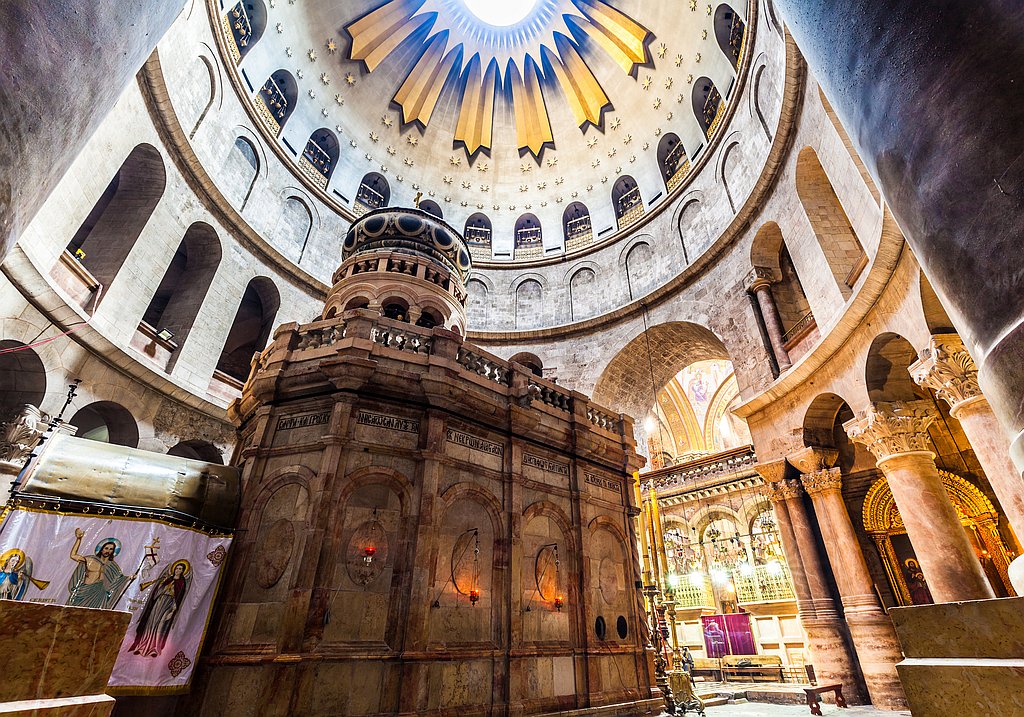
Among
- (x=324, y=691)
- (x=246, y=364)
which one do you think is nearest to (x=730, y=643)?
(x=324, y=691)

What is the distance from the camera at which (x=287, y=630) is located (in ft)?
20.4

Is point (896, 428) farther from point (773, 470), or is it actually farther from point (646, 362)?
point (646, 362)

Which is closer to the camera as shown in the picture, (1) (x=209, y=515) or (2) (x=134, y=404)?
(1) (x=209, y=515)

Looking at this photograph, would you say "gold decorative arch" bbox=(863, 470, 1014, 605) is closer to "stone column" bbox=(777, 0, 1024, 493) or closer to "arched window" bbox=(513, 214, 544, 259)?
"stone column" bbox=(777, 0, 1024, 493)

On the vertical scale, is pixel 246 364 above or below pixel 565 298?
below

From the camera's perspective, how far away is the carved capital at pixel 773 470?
44.1 feet

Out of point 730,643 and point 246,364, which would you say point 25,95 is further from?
point 730,643

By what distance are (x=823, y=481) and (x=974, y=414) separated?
484 cm

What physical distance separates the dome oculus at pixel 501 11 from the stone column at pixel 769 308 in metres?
21.0

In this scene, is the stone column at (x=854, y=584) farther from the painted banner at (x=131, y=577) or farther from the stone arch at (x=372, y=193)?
the stone arch at (x=372, y=193)

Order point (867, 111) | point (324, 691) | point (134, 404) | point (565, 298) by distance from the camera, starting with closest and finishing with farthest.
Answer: point (867, 111) < point (324, 691) < point (134, 404) < point (565, 298)

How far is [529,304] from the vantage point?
23672mm

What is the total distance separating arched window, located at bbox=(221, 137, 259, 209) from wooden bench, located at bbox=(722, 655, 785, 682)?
78.3 ft

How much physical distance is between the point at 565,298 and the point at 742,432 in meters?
15.2
